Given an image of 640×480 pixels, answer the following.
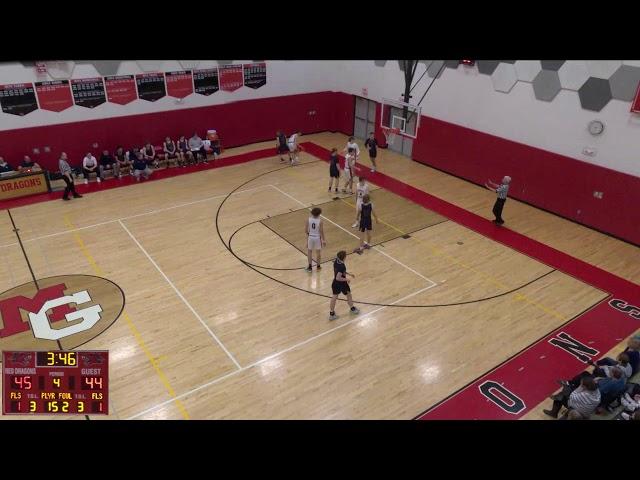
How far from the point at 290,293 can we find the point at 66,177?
9.72 metres

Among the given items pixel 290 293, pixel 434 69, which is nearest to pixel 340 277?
pixel 290 293

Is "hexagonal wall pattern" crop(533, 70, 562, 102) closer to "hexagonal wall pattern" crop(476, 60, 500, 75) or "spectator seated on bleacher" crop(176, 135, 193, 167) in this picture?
"hexagonal wall pattern" crop(476, 60, 500, 75)

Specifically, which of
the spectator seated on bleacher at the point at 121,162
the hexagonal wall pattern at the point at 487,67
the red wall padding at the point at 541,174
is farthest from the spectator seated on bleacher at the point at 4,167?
the hexagonal wall pattern at the point at 487,67

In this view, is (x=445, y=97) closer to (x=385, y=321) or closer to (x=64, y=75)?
(x=385, y=321)

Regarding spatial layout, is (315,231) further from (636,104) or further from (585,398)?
(636,104)

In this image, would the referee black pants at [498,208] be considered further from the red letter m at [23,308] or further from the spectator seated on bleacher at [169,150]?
the spectator seated on bleacher at [169,150]

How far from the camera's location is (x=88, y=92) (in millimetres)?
17281

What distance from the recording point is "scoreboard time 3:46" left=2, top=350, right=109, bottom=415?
6121 millimetres

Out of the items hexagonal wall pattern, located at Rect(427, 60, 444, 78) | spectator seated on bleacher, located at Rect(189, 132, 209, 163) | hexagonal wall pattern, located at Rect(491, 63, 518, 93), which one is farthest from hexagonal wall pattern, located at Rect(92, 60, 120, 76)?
hexagonal wall pattern, located at Rect(491, 63, 518, 93)

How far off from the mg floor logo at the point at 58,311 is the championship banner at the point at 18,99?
8.06m

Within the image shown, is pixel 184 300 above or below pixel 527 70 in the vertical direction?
below

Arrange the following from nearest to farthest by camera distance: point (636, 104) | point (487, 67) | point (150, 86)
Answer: point (636, 104), point (487, 67), point (150, 86)

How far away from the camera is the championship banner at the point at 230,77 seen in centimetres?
2012

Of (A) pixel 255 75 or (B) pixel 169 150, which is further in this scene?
(A) pixel 255 75
